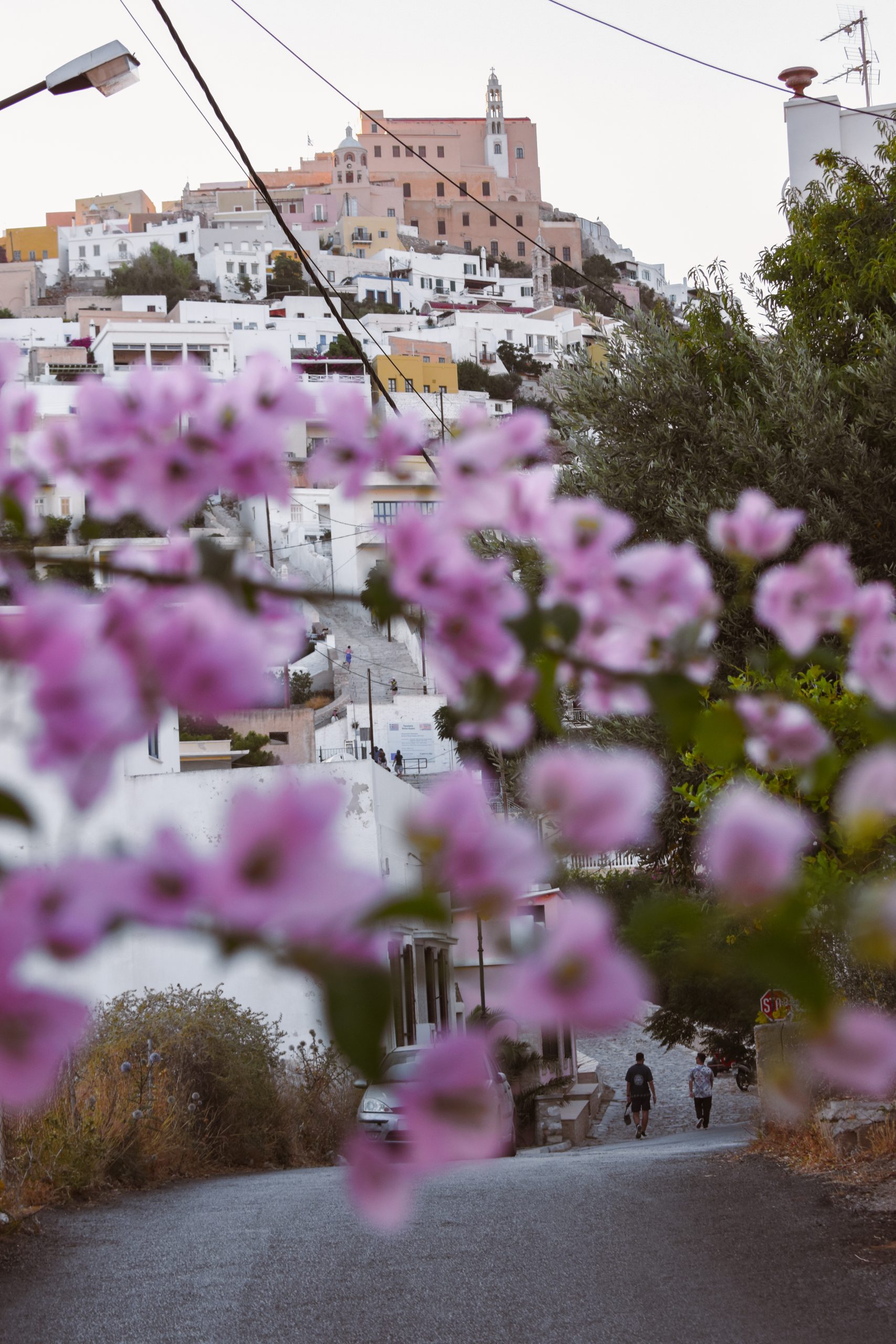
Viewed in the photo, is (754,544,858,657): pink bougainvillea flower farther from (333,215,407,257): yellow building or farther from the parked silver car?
(333,215,407,257): yellow building

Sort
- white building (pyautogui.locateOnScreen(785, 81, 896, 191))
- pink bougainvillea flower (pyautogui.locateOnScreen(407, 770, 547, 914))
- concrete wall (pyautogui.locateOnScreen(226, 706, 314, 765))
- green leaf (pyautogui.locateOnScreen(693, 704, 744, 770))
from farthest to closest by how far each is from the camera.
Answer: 1. concrete wall (pyautogui.locateOnScreen(226, 706, 314, 765))
2. white building (pyautogui.locateOnScreen(785, 81, 896, 191))
3. green leaf (pyautogui.locateOnScreen(693, 704, 744, 770))
4. pink bougainvillea flower (pyautogui.locateOnScreen(407, 770, 547, 914))

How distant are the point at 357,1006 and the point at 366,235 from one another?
118 meters

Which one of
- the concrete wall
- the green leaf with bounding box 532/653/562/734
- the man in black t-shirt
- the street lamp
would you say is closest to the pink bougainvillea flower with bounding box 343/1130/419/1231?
the green leaf with bounding box 532/653/562/734

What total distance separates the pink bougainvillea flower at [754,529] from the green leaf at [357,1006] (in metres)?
0.72

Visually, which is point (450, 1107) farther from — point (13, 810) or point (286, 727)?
point (286, 727)

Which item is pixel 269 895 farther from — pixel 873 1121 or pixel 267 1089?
pixel 267 1089

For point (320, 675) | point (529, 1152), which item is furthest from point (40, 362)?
point (529, 1152)

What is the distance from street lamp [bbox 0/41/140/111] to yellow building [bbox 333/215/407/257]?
10801 cm

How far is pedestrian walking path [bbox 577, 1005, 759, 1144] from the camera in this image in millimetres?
22281

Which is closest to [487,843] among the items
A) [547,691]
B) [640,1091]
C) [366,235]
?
[547,691]

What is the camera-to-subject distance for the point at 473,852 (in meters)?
0.82

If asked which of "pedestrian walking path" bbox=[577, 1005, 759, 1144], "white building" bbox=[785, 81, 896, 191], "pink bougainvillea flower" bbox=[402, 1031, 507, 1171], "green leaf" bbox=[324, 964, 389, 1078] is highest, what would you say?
"white building" bbox=[785, 81, 896, 191]

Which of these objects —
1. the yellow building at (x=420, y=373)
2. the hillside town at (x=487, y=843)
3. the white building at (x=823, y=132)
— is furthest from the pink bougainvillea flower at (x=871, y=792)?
the yellow building at (x=420, y=373)

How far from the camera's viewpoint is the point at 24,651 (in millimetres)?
787
